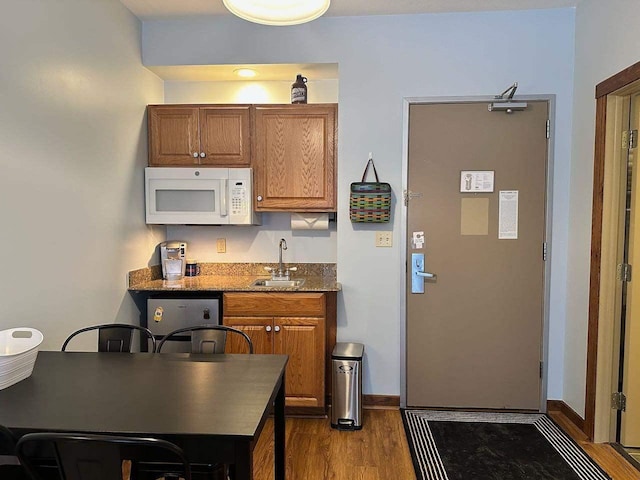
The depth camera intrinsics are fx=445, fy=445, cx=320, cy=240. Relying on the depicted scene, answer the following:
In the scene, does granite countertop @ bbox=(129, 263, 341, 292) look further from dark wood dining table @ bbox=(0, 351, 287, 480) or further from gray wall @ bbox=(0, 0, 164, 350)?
dark wood dining table @ bbox=(0, 351, 287, 480)

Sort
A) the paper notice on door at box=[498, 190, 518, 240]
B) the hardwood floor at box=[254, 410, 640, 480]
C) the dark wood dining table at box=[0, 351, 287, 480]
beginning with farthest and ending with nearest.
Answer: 1. the paper notice on door at box=[498, 190, 518, 240]
2. the hardwood floor at box=[254, 410, 640, 480]
3. the dark wood dining table at box=[0, 351, 287, 480]

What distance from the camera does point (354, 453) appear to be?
254cm

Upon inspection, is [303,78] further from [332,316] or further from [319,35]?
[332,316]

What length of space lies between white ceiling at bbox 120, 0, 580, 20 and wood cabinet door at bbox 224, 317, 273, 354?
6.79 ft

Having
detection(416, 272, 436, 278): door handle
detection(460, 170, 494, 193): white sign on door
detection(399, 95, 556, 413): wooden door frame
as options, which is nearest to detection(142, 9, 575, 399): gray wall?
detection(399, 95, 556, 413): wooden door frame

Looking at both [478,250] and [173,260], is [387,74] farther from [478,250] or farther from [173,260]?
[173,260]

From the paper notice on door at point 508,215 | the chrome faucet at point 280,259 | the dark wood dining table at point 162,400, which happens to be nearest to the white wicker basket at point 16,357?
the dark wood dining table at point 162,400

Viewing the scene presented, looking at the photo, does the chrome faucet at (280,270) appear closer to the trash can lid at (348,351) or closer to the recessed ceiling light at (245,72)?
the trash can lid at (348,351)

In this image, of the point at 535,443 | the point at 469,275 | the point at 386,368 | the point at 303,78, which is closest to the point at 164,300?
the point at 386,368

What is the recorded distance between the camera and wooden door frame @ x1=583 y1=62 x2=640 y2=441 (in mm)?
2564

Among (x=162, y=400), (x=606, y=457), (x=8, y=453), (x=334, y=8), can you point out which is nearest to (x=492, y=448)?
(x=606, y=457)

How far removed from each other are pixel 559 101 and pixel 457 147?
72cm

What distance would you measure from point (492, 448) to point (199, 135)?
110 inches

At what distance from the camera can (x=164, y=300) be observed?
2.99 metres
